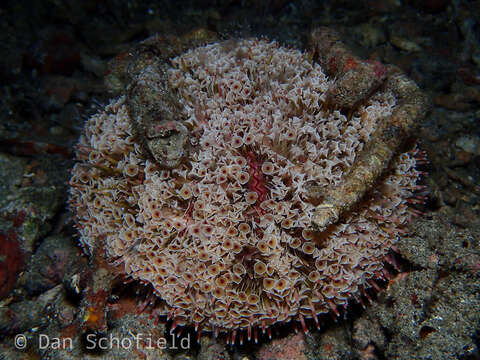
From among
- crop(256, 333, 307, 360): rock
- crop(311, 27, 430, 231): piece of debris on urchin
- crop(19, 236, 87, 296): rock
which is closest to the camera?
crop(311, 27, 430, 231): piece of debris on urchin

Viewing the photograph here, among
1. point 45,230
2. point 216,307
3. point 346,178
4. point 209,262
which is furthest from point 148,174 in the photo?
point 45,230

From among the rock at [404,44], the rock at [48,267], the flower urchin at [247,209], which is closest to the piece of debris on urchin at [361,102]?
the flower urchin at [247,209]

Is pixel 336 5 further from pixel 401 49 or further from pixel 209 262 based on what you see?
pixel 209 262

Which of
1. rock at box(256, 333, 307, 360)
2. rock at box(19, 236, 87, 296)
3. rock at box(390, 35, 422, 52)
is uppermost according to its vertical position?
rock at box(390, 35, 422, 52)

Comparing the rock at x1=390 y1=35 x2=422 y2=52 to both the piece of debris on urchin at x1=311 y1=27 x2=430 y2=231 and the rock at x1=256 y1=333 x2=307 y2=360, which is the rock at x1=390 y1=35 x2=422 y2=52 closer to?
the piece of debris on urchin at x1=311 y1=27 x2=430 y2=231

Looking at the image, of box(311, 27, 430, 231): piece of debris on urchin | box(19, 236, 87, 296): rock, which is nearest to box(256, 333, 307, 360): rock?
box(311, 27, 430, 231): piece of debris on urchin

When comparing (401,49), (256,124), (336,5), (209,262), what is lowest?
(209,262)

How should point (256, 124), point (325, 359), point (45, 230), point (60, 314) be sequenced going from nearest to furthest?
1. point (256, 124)
2. point (325, 359)
3. point (60, 314)
4. point (45, 230)

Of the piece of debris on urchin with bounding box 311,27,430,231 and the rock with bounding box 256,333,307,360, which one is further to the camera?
the rock with bounding box 256,333,307,360
